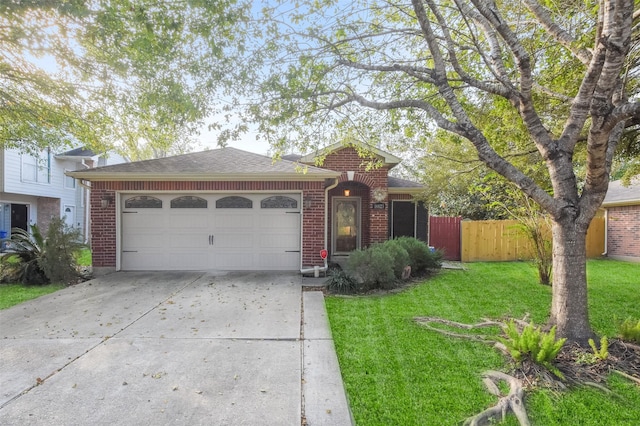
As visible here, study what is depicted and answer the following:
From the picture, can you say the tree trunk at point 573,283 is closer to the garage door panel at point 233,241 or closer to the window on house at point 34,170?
the garage door panel at point 233,241

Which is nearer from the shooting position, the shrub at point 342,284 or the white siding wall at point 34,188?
the shrub at point 342,284

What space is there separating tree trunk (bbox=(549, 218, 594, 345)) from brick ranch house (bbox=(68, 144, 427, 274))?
5.28m

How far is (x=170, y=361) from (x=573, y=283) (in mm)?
4861

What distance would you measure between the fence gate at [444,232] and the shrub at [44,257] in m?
11.0

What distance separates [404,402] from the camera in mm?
Result: 3131

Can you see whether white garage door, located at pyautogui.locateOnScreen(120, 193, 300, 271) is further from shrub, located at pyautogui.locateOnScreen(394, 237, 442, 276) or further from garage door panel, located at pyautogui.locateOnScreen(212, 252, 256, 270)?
shrub, located at pyautogui.locateOnScreen(394, 237, 442, 276)

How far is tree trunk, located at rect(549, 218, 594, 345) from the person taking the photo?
13.5 feet

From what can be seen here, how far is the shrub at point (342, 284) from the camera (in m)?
7.33

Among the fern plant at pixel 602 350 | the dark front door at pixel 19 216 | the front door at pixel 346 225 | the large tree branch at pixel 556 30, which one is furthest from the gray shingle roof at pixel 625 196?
the dark front door at pixel 19 216

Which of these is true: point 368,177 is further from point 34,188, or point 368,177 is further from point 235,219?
point 34,188

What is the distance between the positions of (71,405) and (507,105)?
23.5ft

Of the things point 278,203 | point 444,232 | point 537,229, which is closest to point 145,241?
point 278,203

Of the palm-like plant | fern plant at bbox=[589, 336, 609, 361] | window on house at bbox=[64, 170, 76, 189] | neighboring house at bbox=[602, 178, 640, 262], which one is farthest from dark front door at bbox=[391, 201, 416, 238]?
window on house at bbox=[64, 170, 76, 189]

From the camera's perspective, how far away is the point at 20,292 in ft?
24.5
